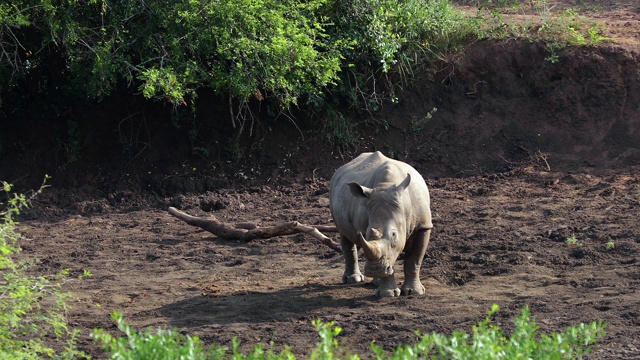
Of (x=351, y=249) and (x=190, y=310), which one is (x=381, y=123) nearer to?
(x=351, y=249)

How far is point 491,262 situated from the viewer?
955 centimetres

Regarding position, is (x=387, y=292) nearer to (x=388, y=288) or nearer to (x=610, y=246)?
(x=388, y=288)

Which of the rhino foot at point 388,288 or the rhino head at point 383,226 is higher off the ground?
the rhino head at point 383,226

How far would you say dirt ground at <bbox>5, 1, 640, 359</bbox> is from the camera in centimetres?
795

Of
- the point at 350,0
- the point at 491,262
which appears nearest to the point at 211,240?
the point at 491,262

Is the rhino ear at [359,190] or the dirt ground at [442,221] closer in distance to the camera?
the dirt ground at [442,221]

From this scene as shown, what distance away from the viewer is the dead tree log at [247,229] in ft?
35.1

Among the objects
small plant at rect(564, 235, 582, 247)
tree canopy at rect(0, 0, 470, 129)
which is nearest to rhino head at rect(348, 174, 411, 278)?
small plant at rect(564, 235, 582, 247)

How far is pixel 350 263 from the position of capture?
30.4ft

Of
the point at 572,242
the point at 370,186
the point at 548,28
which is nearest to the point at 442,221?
the point at 572,242

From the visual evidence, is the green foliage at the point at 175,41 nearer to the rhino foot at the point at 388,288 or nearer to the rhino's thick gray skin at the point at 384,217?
the rhino's thick gray skin at the point at 384,217

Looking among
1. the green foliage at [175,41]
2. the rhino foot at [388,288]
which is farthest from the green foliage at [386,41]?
the rhino foot at [388,288]

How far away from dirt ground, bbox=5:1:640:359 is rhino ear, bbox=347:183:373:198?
38.1 inches

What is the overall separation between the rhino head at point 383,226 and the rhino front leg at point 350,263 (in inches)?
37.8
